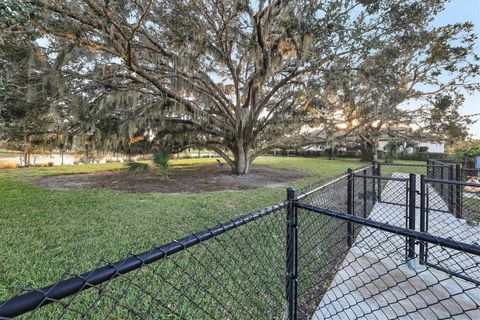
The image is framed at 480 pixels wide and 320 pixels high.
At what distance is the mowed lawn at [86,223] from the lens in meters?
2.55

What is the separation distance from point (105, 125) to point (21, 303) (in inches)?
327

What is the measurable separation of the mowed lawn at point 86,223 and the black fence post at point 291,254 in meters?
1.00

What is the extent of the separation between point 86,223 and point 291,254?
145 inches

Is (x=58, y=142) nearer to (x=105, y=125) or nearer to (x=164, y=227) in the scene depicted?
(x=105, y=125)

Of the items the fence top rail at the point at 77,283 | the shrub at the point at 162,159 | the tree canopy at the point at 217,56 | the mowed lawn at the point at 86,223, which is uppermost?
the tree canopy at the point at 217,56

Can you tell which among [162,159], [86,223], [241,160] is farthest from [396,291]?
[241,160]

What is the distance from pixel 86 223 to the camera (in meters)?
3.86

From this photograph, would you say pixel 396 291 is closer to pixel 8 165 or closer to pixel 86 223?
pixel 86 223

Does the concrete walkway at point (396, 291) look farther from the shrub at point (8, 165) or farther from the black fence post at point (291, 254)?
the shrub at point (8, 165)

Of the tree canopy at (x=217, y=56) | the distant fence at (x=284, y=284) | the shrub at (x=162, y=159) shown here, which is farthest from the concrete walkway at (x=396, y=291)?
the shrub at (x=162, y=159)

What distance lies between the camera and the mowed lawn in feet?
8.38

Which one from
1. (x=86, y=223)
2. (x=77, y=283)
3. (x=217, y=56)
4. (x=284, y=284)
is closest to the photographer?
(x=77, y=283)

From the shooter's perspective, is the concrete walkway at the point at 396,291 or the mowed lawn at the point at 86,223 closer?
the concrete walkway at the point at 396,291

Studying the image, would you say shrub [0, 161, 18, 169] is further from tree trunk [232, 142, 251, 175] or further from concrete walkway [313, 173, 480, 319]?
concrete walkway [313, 173, 480, 319]
